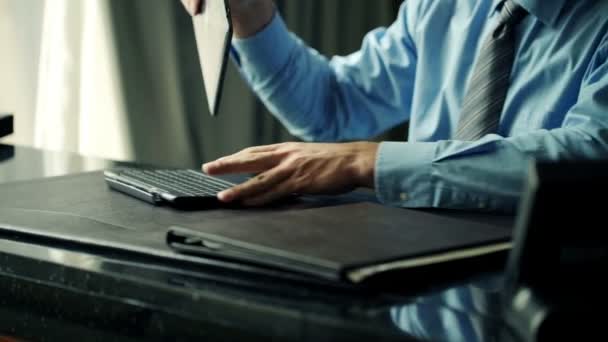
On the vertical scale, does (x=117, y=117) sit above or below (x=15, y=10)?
below

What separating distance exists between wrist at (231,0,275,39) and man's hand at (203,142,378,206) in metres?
0.48

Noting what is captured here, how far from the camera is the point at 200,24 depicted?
1322mm

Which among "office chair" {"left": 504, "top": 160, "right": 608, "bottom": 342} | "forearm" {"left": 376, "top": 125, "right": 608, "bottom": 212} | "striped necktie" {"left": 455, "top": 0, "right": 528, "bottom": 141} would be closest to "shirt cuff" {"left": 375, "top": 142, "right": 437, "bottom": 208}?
"forearm" {"left": 376, "top": 125, "right": 608, "bottom": 212}

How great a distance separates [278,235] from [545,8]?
0.66 m

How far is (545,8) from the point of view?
1.22 metres

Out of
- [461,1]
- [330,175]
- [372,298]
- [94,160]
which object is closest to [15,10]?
[94,160]

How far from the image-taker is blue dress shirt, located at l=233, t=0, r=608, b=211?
1.07 m

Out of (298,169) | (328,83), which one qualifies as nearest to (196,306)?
(298,169)

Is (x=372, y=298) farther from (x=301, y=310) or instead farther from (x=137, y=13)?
(x=137, y=13)

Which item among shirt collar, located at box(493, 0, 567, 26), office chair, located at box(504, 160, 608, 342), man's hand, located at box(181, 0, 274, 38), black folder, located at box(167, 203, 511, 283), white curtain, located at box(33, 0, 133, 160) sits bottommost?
white curtain, located at box(33, 0, 133, 160)

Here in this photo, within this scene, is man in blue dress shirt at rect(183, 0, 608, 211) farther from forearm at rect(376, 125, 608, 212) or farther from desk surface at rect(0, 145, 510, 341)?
desk surface at rect(0, 145, 510, 341)

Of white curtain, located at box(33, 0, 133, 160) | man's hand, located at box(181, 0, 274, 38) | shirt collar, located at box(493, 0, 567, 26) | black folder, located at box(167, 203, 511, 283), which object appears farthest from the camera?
white curtain, located at box(33, 0, 133, 160)

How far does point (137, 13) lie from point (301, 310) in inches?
77.1

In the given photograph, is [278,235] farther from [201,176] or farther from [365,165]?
[201,176]
